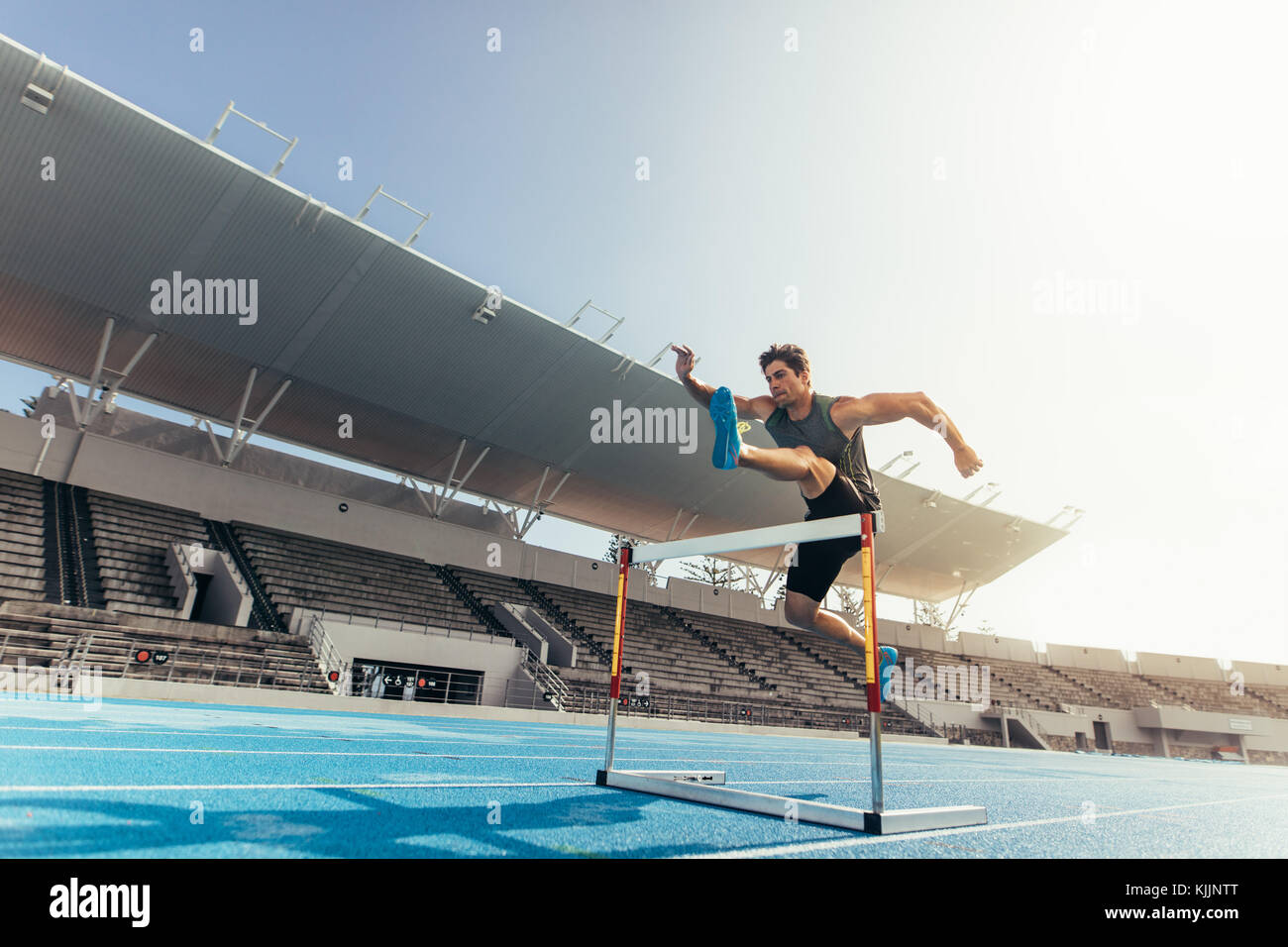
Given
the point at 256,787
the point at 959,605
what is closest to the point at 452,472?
the point at 256,787

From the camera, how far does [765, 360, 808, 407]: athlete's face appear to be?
3.71 metres

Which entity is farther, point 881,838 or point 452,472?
point 452,472

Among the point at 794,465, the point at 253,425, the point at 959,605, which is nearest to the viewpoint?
the point at 794,465

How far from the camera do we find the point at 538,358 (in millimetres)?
18234

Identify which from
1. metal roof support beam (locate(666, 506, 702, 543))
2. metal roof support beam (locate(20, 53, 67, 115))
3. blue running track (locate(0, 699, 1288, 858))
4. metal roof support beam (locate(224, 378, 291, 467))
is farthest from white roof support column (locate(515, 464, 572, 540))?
blue running track (locate(0, 699, 1288, 858))

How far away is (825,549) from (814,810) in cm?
138

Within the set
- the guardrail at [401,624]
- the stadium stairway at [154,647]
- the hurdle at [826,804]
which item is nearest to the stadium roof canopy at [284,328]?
the guardrail at [401,624]

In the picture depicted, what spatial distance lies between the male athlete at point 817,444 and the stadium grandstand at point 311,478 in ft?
36.9

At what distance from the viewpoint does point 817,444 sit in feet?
12.1

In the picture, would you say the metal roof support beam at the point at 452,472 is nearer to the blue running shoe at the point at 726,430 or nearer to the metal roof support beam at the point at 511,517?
the metal roof support beam at the point at 511,517

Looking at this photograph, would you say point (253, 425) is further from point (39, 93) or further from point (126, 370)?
point (39, 93)

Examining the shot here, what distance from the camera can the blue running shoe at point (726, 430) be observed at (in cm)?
311

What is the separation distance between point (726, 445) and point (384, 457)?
20.7 metres
